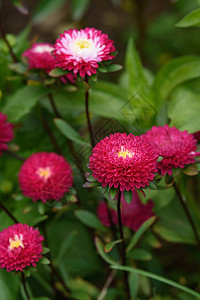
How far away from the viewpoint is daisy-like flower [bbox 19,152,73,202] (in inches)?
35.2

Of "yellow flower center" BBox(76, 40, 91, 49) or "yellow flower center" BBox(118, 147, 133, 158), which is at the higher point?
"yellow flower center" BBox(76, 40, 91, 49)

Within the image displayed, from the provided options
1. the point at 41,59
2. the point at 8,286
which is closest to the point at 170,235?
the point at 8,286

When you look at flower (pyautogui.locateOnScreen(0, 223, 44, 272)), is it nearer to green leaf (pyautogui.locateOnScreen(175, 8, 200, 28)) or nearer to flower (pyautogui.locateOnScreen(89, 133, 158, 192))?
flower (pyautogui.locateOnScreen(89, 133, 158, 192))

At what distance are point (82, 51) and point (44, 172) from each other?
282mm

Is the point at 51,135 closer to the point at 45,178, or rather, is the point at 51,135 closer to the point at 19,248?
the point at 45,178

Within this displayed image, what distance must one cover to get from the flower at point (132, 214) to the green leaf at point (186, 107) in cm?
20

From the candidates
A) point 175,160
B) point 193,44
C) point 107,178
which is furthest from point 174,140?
point 193,44

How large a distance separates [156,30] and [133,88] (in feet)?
3.46

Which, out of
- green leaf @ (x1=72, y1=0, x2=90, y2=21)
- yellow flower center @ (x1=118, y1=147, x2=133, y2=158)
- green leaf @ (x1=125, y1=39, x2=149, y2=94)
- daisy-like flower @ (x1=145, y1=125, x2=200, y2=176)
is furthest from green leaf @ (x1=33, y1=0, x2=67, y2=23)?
yellow flower center @ (x1=118, y1=147, x2=133, y2=158)

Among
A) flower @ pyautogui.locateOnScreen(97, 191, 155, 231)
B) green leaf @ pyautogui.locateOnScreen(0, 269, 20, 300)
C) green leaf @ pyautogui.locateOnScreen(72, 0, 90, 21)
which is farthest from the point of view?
green leaf @ pyautogui.locateOnScreen(72, 0, 90, 21)

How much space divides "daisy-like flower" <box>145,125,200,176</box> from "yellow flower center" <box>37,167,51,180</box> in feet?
0.77

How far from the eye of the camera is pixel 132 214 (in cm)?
100

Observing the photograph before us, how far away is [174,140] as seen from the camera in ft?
2.63

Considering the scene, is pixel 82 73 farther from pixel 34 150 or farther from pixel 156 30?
pixel 156 30
